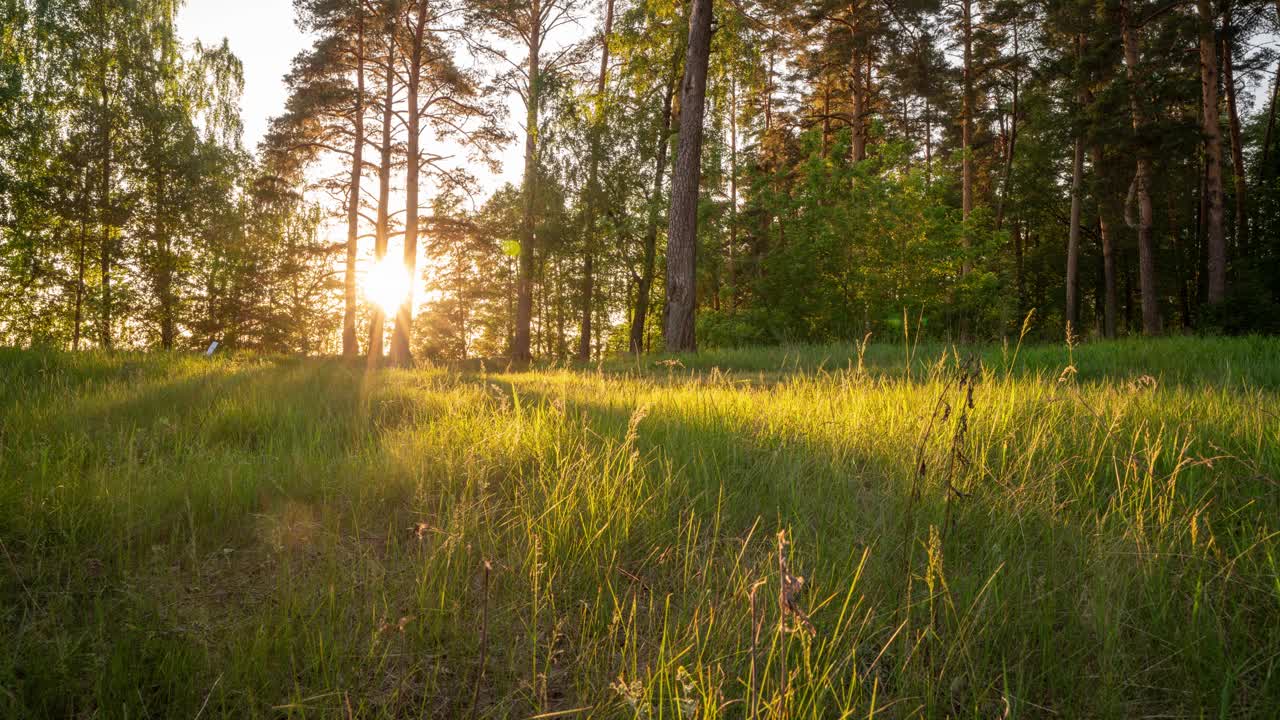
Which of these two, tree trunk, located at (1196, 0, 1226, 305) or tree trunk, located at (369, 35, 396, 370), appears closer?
tree trunk, located at (1196, 0, 1226, 305)

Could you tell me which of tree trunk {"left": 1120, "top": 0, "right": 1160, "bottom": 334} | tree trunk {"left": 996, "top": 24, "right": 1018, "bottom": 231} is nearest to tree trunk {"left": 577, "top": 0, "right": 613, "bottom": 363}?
tree trunk {"left": 1120, "top": 0, "right": 1160, "bottom": 334}

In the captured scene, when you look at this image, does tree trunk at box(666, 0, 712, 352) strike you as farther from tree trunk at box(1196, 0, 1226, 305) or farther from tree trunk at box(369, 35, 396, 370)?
tree trunk at box(1196, 0, 1226, 305)

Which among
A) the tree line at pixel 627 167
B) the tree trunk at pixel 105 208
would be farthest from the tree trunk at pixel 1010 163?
the tree trunk at pixel 105 208

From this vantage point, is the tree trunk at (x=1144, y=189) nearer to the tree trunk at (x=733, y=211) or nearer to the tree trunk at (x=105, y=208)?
the tree trunk at (x=733, y=211)

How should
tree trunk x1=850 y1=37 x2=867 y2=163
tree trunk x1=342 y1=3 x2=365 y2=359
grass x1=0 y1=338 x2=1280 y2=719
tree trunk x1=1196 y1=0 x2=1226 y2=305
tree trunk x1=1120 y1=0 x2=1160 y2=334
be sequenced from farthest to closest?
tree trunk x1=850 y1=37 x2=867 y2=163 → tree trunk x1=342 y1=3 x2=365 y2=359 → tree trunk x1=1120 y1=0 x2=1160 y2=334 → tree trunk x1=1196 y1=0 x2=1226 y2=305 → grass x1=0 y1=338 x2=1280 y2=719

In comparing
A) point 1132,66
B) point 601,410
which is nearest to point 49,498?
point 601,410

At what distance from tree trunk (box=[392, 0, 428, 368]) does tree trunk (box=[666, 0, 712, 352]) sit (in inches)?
288

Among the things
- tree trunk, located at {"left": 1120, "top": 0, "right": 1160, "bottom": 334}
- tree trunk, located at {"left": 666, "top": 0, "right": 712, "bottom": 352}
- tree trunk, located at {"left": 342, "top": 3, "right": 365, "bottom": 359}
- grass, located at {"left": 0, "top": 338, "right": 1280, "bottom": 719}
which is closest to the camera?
grass, located at {"left": 0, "top": 338, "right": 1280, "bottom": 719}

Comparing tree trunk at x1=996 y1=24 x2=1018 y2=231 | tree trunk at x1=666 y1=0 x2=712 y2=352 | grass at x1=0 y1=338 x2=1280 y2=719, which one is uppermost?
tree trunk at x1=996 y1=24 x2=1018 y2=231

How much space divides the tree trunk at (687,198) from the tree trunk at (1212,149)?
443 inches

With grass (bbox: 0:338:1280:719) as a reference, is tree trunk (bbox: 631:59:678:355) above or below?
above

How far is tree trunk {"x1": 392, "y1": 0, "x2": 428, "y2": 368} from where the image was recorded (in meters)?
14.4

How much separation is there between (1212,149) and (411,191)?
18476 mm

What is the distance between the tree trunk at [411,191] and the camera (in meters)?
14.4
